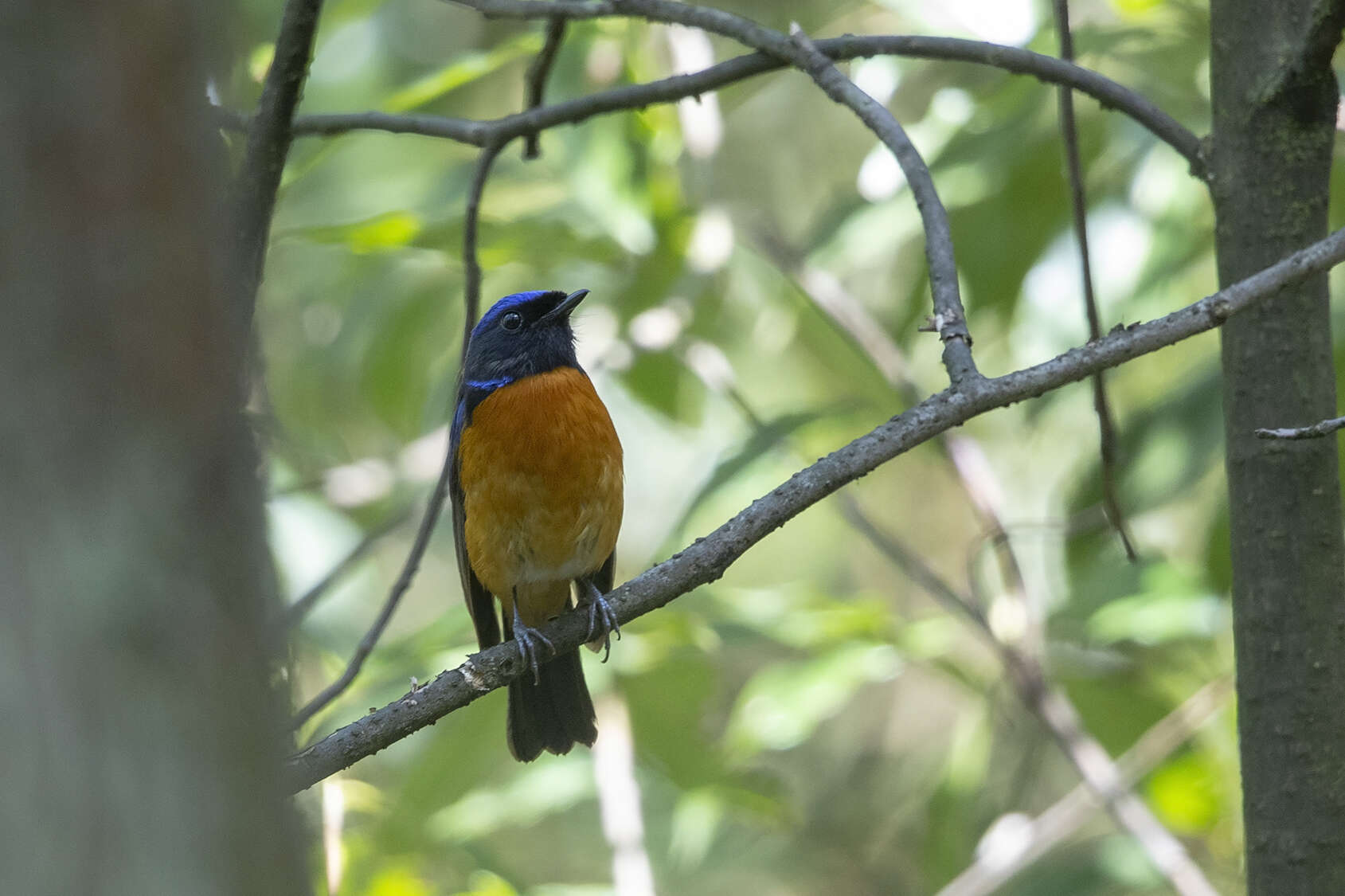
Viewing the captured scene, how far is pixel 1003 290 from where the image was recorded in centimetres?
449

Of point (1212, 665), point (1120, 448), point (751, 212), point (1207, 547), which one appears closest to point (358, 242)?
point (751, 212)

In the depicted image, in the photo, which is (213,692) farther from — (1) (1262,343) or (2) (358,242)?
(2) (358,242)

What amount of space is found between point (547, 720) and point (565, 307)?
5.60 feet

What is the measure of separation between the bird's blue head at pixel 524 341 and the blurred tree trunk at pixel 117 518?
151 inches

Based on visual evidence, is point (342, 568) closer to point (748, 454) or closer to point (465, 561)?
point (465, 561)

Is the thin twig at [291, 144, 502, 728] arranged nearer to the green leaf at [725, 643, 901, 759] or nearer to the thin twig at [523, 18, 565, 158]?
the thin twig at [523, 18, 565, 158]

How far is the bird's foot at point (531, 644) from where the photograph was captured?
333cm

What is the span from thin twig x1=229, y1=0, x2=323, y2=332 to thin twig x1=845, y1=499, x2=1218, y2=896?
8.77ft

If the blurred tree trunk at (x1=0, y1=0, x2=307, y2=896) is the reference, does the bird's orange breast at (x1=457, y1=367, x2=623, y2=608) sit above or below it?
above

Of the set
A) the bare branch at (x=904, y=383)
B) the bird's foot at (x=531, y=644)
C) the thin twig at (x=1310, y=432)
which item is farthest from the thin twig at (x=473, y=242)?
the thin twig at (x=1310, y=432)

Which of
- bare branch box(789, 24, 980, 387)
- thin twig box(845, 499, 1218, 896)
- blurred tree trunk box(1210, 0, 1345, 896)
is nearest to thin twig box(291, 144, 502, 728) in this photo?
bare branch box(789, 24, 980, 387)

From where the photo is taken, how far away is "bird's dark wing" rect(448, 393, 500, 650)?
4.84m

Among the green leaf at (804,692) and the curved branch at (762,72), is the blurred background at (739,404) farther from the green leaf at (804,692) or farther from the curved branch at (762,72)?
the curved branch at (762,72)

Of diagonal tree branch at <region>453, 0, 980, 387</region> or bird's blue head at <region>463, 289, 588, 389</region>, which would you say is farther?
Result: bird's blue head at <region>463, 289, 588, 389</region>
